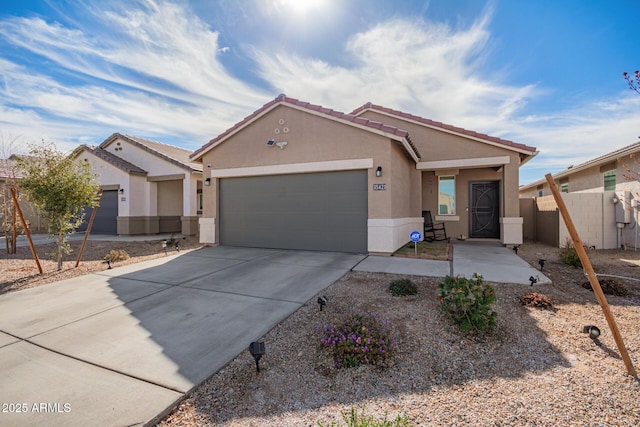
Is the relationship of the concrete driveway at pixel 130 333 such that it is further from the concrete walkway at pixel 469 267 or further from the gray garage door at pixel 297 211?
the gray garage door at pixel 297 211

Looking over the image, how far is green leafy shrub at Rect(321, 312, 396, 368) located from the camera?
317cm

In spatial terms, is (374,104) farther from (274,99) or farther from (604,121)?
(604,121)

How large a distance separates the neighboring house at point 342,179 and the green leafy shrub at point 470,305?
424 centimetres

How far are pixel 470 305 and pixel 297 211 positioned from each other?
21.3 ft


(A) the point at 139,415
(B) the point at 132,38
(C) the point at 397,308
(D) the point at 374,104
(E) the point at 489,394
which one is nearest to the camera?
(A) the point at 139,415

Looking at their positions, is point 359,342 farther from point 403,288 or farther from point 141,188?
point 141,188

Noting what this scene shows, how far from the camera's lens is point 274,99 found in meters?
9.60

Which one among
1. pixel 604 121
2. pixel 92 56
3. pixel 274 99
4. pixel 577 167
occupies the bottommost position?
pixel 577 167

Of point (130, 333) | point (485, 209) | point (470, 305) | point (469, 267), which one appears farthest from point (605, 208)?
point (130, 333)

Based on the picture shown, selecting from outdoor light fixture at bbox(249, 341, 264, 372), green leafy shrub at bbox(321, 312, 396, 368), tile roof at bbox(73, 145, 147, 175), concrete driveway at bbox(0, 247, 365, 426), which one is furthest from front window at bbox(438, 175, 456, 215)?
tile roof at bbox(73, 145, 147, 175)

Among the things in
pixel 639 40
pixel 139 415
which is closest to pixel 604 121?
pixel 639 40

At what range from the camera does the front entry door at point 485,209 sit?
12.1 meters

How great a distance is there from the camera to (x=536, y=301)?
4.66 metres

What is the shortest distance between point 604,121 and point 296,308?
1235cm
